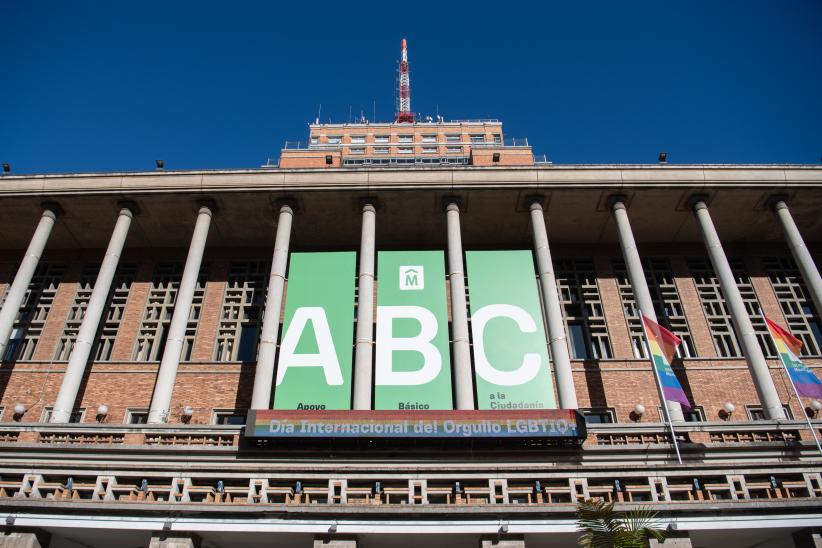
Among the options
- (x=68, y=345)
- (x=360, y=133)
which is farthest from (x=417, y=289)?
(x=360, y=133)

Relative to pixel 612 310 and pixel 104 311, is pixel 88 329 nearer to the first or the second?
pixel 104 311

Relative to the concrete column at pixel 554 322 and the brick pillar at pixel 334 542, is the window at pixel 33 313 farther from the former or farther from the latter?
the concrete column at pixel 554 322

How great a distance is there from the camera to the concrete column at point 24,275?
24.6 meters

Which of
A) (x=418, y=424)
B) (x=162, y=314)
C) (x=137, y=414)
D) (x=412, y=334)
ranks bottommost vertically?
(x=418, y=424)

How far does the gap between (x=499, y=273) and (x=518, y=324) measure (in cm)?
256

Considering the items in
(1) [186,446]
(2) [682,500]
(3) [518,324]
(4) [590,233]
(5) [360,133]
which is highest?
(5) [360,133]

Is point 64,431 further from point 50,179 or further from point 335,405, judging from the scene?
point 50,179

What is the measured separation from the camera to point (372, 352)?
25344 mm

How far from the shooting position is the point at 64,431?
2062cm

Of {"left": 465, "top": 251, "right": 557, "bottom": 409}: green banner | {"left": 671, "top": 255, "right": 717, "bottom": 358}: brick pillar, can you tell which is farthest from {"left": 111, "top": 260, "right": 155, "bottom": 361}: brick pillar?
{"left": 671, "top": 255, "right": 717, "bottom": 358}: brick pillar

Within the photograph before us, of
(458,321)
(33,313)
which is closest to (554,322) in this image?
(458,321)

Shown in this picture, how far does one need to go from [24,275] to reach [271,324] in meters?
11.0

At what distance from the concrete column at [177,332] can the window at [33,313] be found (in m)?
8.08

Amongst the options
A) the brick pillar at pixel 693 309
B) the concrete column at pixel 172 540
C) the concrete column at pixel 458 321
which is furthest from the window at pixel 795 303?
the concrete column at pixel 172 540
